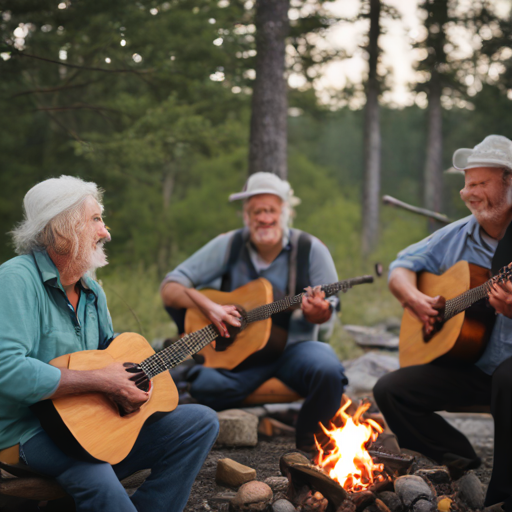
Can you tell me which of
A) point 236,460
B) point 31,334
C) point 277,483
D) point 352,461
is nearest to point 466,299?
point 352,461

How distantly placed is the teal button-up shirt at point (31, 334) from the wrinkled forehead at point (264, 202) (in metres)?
1.84

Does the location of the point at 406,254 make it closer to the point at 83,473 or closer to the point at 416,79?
the point at 83,473

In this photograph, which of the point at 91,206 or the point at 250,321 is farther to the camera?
the point at 250,321

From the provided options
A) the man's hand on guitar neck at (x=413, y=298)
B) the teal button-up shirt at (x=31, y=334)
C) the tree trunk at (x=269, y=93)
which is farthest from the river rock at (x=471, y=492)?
the tree trunk at (x=269, y=93)

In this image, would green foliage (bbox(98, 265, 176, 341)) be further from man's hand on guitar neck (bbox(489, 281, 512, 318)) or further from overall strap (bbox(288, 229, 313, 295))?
man's hand on guitar neck (bbox(489, 281, 512, 318))

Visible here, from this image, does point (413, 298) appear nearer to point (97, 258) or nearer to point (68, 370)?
point (97, 258)

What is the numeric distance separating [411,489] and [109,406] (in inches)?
64.9

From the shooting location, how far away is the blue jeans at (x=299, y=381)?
376cm

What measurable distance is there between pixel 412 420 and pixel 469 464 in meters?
0.42

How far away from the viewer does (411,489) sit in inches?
114

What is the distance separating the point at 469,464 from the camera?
344 centimetres

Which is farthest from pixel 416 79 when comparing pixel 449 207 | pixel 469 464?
pixel 469 464

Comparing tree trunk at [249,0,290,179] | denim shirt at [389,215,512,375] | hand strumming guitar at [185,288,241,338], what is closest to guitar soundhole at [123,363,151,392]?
hand strumming guitar at [185,288,241,338]

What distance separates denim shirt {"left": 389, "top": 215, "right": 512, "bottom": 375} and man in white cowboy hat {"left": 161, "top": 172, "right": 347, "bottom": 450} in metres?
0.62
